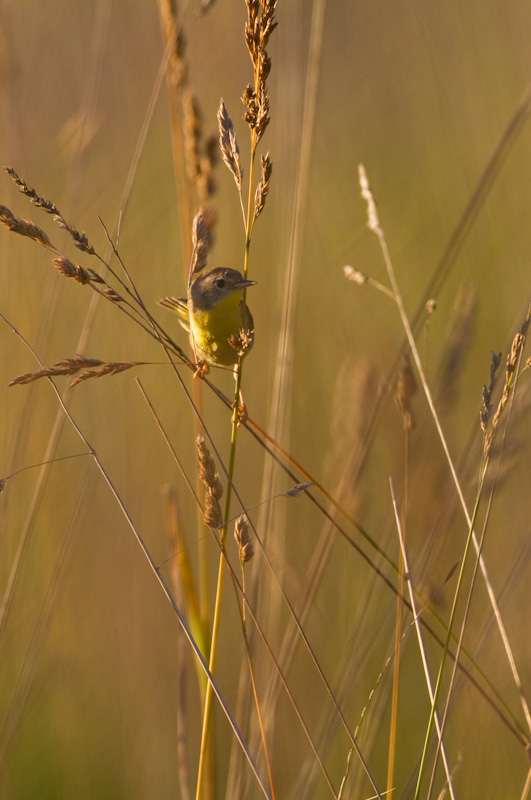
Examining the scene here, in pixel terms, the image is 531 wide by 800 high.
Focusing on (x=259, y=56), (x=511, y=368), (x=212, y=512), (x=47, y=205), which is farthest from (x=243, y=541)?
(x=259, y=56)

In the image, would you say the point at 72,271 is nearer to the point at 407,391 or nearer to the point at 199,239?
the point at 199,239

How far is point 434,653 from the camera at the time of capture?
→ 2.93m

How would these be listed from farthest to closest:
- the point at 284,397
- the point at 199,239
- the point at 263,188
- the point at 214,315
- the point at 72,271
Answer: the point at 214,315 → the point at 284,397 → the point at 199,239 → the point at 72,271 → the point at 263,188

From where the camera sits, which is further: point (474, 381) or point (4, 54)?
point (474, 381)

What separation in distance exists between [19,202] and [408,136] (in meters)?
2.89

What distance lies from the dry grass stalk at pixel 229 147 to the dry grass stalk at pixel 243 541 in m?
0.61

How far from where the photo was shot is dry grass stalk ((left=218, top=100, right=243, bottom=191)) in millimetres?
1485

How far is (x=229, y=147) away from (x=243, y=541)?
0.72m

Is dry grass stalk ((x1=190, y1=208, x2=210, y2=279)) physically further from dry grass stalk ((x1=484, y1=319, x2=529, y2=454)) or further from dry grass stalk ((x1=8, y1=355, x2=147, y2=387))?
dry grass stalk ((x1=484, y1=319, x2=529, y2=454))

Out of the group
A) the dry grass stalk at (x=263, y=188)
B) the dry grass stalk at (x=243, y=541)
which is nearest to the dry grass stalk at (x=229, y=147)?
the dry grass stalk at (x=263, y=188)

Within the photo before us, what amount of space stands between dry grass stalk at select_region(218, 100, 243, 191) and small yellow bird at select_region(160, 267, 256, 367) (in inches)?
29.2

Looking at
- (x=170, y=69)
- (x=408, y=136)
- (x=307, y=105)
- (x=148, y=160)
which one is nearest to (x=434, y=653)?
(x=307, y=105)

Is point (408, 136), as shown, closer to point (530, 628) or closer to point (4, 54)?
point (4, 54)

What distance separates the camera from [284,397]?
7.38 feet
